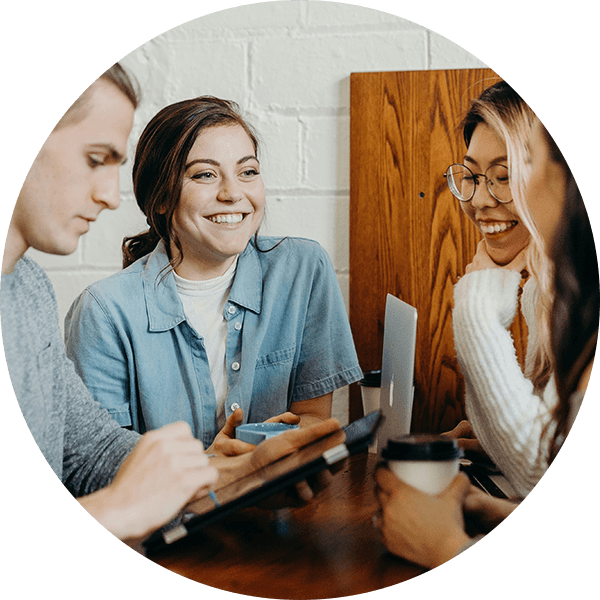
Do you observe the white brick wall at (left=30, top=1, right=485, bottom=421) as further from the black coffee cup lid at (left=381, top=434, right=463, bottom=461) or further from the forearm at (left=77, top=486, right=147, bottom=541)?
the forearm at (left=77, top=486, right=147, bottom=541)

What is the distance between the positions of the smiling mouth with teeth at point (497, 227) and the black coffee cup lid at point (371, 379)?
0.26m

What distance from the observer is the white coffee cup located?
0.98 meters

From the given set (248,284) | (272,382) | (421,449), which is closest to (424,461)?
(421,449)

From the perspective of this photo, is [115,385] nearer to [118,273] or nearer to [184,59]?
[118,273]

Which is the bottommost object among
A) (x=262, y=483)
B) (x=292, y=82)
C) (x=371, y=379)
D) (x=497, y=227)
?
(x=262, y=483)

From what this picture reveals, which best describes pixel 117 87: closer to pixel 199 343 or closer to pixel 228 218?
pixel 228 218

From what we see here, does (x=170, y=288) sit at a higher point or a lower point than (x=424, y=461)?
higher

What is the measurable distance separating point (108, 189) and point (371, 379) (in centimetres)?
48

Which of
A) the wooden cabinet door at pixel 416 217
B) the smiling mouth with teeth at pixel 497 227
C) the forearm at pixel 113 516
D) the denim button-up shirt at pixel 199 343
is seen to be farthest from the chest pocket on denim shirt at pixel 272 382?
the smiling mouth with teeth at pixel 497 227

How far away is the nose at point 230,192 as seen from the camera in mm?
1025

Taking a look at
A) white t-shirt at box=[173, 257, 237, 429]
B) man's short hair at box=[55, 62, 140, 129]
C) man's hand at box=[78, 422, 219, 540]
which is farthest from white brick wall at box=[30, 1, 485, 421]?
man's hand at box=[78, 422, 219, 540]

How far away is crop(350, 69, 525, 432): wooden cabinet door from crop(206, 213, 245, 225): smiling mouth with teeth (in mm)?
172

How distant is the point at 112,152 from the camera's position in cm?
106

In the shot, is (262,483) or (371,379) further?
(371,379)
